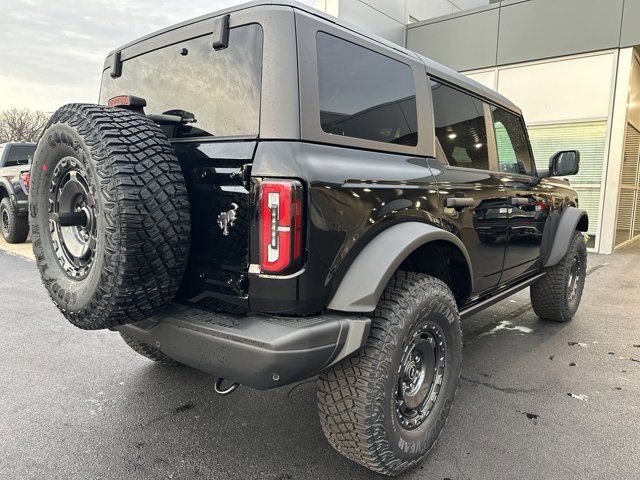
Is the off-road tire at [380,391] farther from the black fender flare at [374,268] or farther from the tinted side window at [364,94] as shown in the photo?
the tinted side window at [364,94]

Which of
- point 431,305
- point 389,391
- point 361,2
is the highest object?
point 361,2

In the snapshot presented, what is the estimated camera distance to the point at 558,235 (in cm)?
390

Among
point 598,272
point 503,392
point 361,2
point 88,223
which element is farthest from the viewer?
point 361,2

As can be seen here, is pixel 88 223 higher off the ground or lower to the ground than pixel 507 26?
lower

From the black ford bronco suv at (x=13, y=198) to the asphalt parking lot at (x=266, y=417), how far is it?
205 inches

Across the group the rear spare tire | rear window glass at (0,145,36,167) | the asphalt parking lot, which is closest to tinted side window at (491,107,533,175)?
the asphalt parking lot

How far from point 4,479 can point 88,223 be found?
48.1 inches

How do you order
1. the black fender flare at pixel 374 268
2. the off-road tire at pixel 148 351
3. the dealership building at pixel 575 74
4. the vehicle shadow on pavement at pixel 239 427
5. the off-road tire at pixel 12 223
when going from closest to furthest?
the black fender flare at pixel 374 268 < the vehicle shadow on pavement at pixel 239 427 < the off-road tire at pixel 148 351 < the dealership building at pixel 575 74 < the off-road tire at pixel 12 223

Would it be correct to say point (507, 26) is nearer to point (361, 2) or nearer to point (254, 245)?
point (361, 2)

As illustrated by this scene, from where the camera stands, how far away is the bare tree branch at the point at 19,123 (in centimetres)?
3762

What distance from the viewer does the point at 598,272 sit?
7004 millimetres

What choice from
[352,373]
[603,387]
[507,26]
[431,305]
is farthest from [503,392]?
[507,26]

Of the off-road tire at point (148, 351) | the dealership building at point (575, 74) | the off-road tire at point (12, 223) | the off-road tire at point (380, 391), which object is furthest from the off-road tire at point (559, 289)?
the off-road tire at point (12, 223)

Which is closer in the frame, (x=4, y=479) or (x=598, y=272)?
(x=4, y=479)
